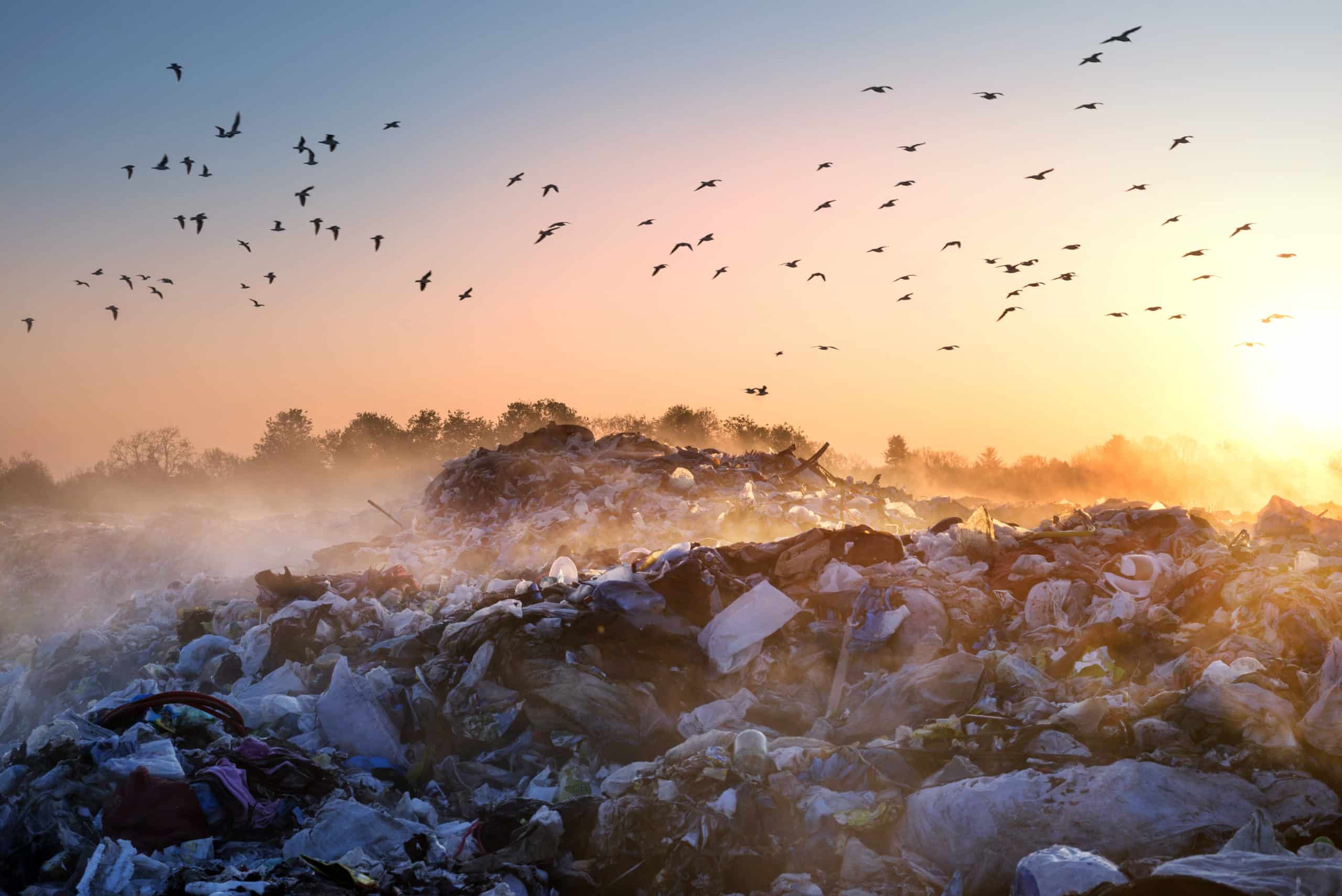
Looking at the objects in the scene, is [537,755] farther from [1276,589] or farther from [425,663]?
[1276,589]

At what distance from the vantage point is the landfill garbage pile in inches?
134

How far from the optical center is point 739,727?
498cm

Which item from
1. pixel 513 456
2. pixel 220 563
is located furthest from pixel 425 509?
pixel 220 563

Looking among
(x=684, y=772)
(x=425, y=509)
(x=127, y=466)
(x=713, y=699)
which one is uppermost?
(x=684, y=772)

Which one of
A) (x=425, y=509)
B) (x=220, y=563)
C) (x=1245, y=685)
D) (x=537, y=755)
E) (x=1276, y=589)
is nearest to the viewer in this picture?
(x=1245, y=685)

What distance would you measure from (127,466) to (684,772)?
102 feet

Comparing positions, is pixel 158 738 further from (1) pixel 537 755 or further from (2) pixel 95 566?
(2) pixel 95 566

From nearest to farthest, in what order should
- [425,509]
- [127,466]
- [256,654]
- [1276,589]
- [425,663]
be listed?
[1276,589]
[425,663]
[256,654]
[425,509]
[127,466]

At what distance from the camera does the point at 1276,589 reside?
5391 millimetres

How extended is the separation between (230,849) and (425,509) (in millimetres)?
11371

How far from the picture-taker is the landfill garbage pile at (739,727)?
340cm

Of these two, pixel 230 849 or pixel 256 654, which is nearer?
pixel 230 849

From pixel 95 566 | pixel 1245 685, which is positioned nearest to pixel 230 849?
pixel 1245 685

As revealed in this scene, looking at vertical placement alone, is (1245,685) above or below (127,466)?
above
